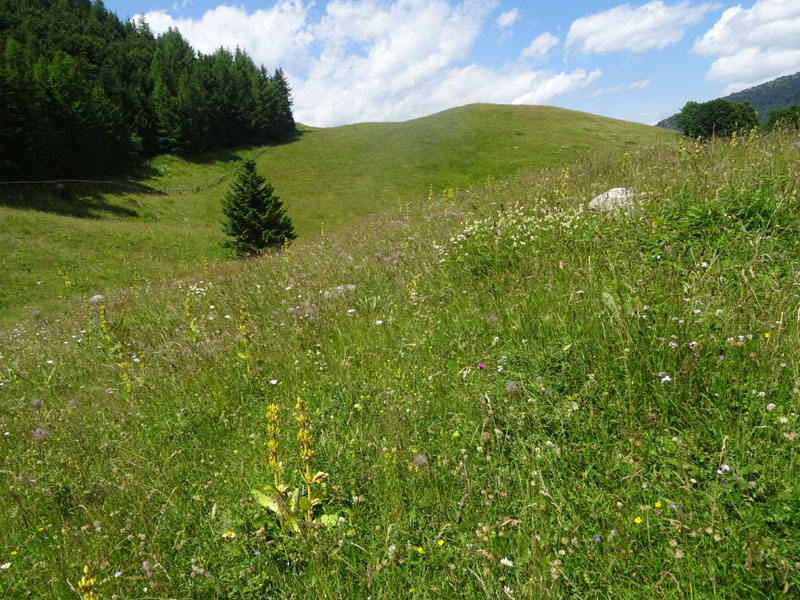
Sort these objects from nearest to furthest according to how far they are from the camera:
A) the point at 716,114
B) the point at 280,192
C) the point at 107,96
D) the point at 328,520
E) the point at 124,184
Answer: the point at 328,520 < the point at 124,184 < the point at 280,192 < the point at 716,114 < the point at 107,96

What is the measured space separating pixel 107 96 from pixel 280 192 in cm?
3281

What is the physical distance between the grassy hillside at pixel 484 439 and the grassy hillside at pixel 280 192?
8425 millimetres

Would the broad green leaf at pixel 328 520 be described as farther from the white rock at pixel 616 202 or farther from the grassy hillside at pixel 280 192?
the grassy hillside at pixel 280 192

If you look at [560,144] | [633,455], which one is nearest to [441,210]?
[633,455]

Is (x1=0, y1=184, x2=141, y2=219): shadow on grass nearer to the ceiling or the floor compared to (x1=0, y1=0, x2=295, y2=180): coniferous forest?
nearer to the floor

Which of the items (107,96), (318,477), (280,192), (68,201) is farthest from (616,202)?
(107,96)

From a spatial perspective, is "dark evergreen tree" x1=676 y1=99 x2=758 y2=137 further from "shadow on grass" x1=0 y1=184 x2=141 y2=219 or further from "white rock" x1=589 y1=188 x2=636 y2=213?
"shadow on grass" x1=0 y1=184 x2=141 y2=219

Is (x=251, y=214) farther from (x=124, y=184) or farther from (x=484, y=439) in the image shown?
(x=124, y=184)

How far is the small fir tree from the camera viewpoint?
68.6 ft

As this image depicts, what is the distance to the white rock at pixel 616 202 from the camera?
18.0 feet

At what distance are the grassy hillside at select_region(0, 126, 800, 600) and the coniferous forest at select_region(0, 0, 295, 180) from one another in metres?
43.8

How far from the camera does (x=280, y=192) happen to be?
47094 mm

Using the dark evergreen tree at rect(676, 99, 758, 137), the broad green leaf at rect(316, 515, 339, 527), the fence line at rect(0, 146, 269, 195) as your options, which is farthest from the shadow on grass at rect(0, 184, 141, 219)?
the dark evergreen tree at rect(676, 99, 758, 137)

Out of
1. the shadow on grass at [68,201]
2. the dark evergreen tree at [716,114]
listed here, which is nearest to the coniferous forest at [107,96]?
the shadow on grass at [68,201]
